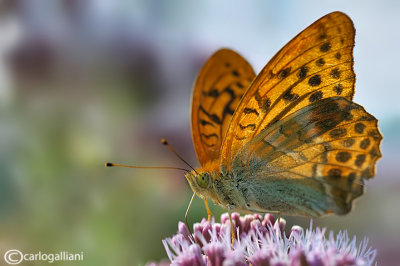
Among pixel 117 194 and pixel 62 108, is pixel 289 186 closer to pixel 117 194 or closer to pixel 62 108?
pixel 117 194

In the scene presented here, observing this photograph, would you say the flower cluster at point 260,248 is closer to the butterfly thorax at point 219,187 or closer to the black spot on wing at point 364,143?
the butterfly thorax at point 219,187

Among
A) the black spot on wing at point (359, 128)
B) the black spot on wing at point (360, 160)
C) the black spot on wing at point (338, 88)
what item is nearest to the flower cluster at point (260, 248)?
the black spot on wing at point (360, 160)

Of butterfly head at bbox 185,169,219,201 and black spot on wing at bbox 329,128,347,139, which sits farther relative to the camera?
butterfly head at bbox 185,169,219,201

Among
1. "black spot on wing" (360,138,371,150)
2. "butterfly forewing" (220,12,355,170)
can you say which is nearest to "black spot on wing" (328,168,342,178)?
"black spot on wing" (360,138,371,150)

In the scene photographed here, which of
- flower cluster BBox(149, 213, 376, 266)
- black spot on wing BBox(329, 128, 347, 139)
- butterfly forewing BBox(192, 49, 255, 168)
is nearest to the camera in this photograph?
flower cluster BBox(149, 213, 376, 266)

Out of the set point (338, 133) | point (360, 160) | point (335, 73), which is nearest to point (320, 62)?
point (335, 73)

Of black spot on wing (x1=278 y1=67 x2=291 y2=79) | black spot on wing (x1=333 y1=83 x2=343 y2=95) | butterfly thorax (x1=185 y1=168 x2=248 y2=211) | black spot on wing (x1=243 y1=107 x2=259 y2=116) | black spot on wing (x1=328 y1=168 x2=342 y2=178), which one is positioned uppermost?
black spot on wing (x1=278 y1=67 x2=291 y2=79)

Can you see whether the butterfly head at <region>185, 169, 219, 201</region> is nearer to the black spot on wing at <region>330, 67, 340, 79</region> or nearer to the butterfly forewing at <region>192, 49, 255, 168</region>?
the butterfly forewing at <region>192, 49, 255, 168</region>
